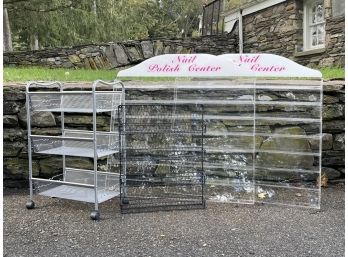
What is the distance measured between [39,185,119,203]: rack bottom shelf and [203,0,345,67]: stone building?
6.80 m

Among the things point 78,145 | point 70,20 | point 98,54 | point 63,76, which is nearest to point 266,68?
point 78,145

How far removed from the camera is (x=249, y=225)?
4113mm

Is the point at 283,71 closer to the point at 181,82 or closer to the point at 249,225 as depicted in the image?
the point at 181,82

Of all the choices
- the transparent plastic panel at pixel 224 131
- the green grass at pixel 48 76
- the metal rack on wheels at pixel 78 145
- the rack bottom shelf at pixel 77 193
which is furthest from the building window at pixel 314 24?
the rack bottom shelf at pixel 77 193

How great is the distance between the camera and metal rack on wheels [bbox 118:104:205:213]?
5.00 metres

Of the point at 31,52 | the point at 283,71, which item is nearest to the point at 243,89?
the point at 283,71

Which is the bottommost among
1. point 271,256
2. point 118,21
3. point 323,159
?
point 271,256

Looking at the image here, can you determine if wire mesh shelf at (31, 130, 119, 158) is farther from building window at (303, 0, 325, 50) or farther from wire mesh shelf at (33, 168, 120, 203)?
building window at (303, 0, 325, 50)

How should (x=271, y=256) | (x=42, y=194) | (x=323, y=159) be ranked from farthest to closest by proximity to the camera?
(x=323, y=159)
(x=42, y=194)
(x=271, y=256)

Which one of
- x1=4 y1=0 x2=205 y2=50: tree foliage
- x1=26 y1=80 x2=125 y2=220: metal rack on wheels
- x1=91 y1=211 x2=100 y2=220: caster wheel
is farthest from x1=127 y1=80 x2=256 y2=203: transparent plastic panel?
x1=4 y1=0 x2=205 y2=50: tree foliage

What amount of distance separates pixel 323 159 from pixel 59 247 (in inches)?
126

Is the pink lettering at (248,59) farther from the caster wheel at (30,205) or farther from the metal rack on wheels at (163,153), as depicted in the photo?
the caster wheel at (30,205)

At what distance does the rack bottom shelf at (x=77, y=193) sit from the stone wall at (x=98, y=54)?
724 cm

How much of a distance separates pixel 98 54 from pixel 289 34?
4.62 m
